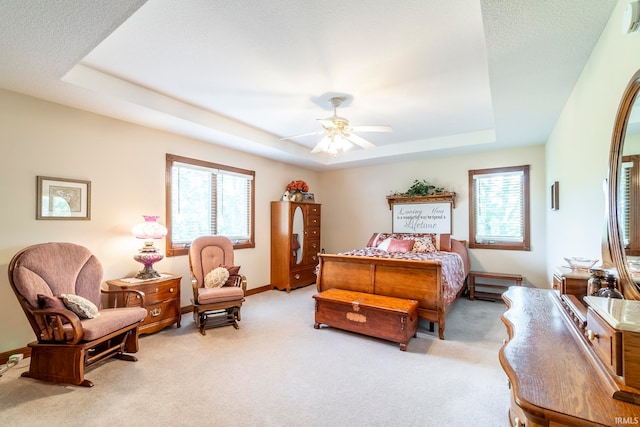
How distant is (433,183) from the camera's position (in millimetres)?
5520

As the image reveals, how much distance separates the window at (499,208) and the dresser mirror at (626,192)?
3.67 metres

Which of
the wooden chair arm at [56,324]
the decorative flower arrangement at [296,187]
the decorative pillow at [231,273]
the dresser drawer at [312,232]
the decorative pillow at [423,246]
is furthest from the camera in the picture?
the dresser drawer at [312,232]

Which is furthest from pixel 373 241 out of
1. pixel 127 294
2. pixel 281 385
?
pixel 127 294

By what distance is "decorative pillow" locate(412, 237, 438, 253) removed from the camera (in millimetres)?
4879

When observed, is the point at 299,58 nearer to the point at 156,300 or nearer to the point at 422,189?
the point at 156,300

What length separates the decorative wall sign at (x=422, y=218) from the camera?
534 centimetres

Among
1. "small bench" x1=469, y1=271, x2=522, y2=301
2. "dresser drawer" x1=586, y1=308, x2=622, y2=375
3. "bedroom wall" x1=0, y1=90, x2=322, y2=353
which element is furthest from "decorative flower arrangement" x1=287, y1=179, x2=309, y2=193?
"dresser drawer" x1=586, y1=308, x2=622, y2=375

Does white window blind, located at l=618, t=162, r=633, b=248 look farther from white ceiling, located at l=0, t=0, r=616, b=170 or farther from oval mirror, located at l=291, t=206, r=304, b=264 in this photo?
oval mirror, located at l=291, t=206, r=304, b=264

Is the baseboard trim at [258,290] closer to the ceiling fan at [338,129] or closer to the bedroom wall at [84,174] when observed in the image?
the bedroom wall at [84,174]

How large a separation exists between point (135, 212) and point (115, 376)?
1.96 m

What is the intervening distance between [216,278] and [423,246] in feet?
11.0

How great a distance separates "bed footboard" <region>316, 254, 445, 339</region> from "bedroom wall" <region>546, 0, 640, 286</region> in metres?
1.29

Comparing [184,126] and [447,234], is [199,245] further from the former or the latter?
[447,234]

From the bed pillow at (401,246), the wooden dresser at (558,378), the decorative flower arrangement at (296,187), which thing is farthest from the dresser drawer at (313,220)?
the wooden dresser at (558,378)
